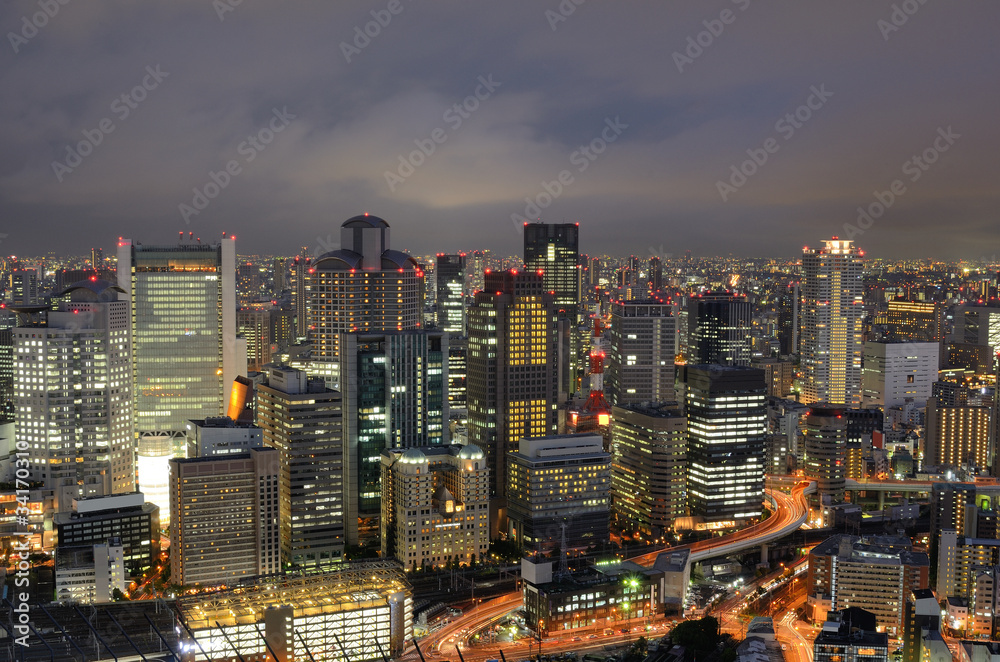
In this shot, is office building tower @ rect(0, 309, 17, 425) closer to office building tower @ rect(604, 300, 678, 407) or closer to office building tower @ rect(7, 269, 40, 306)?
office building tower @ rect(7, 269, 40, 306)

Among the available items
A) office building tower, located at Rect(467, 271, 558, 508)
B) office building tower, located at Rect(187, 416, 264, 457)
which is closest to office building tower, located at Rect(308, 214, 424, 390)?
office building tower, located at Rect(467, 271, 558, 508)

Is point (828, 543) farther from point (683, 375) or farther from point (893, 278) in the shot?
point (893, 278)

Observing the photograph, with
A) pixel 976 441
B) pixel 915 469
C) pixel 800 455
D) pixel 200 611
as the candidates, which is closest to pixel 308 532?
pixel 200 611

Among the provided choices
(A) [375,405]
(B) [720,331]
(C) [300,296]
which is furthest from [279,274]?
(A) [375,405]

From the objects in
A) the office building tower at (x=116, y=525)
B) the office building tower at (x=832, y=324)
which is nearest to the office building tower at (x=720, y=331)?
the office building tower at (x=832, y=324)

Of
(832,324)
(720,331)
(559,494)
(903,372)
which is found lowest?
(559,494)

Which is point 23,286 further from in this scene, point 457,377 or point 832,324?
point 832,324
